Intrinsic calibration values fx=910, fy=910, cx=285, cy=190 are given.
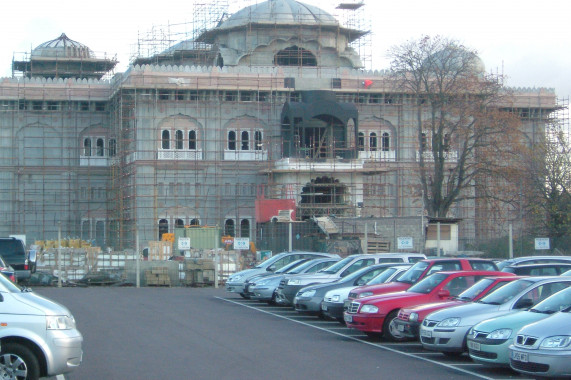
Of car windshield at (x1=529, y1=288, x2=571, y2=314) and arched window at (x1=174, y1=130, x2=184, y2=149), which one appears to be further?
arched window at (x1=174, y1=130, x2=184, y2=149)

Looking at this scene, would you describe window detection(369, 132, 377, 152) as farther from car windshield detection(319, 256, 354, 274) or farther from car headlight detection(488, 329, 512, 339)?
car headlight detection(488, 329, 512, 339)

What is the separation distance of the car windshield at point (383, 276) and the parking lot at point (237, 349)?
51.7 inches

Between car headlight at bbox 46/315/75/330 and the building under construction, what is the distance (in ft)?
131

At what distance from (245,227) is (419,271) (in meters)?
38.4

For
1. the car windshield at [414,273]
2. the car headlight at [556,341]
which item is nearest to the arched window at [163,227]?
the car windshield at [414,273]

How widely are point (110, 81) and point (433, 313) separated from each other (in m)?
50.5

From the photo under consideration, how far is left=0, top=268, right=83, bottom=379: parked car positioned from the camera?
11273 mm

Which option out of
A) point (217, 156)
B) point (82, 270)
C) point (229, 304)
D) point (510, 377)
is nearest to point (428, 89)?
point (217, 156)

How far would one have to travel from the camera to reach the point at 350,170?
5547 centimetres

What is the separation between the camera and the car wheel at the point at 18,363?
1127 centimetres

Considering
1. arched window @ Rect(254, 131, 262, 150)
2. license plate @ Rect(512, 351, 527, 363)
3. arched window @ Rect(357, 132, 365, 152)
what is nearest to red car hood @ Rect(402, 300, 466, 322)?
license plate @ Rect(512, 351, 527, 363)

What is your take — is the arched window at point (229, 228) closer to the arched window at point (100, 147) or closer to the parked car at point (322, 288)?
the arched window at point (100, 147)

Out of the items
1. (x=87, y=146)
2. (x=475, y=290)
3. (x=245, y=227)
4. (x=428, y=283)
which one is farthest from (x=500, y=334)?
(x=87, y=146)

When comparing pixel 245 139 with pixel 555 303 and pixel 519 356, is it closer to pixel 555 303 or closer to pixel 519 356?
pixel 555 303
